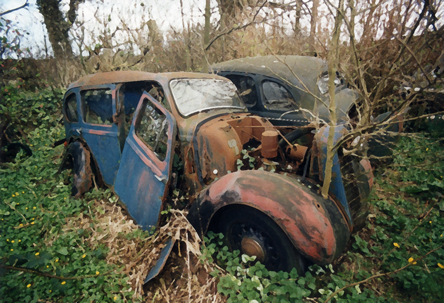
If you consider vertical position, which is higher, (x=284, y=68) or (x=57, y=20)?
(x=57, y=20)

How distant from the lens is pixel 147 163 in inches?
108

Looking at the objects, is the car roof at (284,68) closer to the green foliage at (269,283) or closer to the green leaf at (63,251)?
the green foliage at (269,283)

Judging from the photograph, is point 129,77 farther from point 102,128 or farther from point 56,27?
point 56,27

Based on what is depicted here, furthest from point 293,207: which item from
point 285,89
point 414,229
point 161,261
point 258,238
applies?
point 285,89

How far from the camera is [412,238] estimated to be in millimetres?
2834

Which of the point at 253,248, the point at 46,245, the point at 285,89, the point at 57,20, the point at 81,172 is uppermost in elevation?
the point at 57,20

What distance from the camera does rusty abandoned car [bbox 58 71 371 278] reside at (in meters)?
2.13

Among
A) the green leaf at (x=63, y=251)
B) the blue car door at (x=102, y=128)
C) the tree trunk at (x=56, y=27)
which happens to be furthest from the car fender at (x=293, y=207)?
the tree trunk at (x=56, y=27)

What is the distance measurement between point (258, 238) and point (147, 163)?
141 centimetres

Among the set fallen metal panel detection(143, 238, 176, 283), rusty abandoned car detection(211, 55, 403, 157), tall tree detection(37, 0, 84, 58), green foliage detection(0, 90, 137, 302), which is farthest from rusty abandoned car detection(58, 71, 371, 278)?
tall tree detection(37, 0, 84, 58)

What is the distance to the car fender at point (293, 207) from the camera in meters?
2.00

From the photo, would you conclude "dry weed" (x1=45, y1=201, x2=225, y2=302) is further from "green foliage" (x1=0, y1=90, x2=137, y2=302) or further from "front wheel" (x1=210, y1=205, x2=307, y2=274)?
"front wheel" (x1=210, y1=205, x2=307, y2=274)

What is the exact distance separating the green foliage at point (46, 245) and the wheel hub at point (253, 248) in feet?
3.64

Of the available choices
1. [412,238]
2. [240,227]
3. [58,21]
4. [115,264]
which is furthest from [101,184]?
[58,21]
